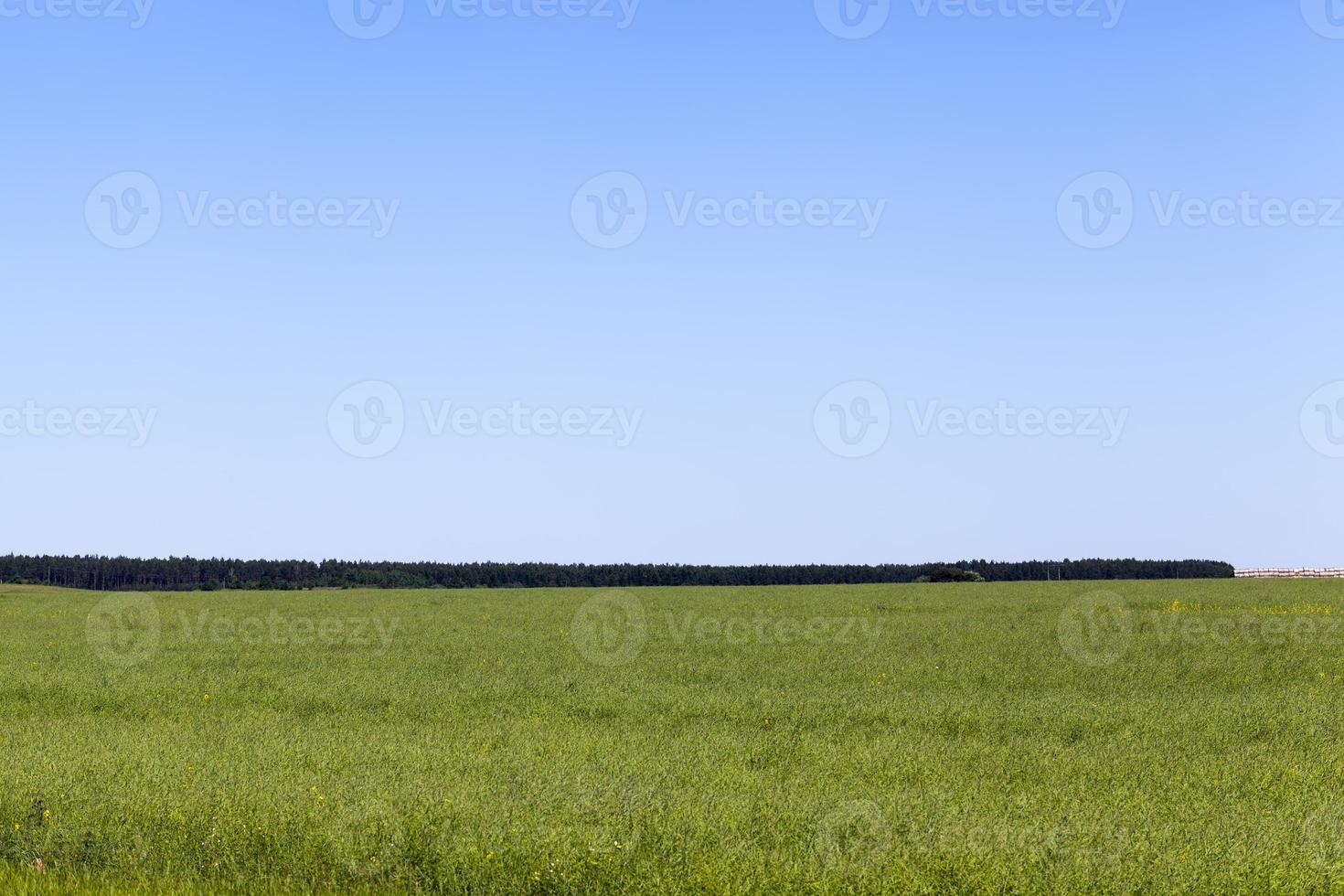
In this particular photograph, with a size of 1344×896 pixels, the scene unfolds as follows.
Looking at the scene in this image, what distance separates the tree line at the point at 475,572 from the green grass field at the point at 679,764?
399 ft

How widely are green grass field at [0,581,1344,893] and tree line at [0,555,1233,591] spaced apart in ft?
399

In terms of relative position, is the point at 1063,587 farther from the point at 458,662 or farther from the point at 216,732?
the point at 216,732

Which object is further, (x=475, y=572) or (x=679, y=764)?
(x=475, y=572)

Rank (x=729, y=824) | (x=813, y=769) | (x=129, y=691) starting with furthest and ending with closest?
(x=129, y=691)
(x=813, y=769)
(x=729, y=824)

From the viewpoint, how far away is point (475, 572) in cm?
15725

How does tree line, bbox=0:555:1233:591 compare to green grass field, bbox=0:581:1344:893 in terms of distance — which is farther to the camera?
tree line, bbox=0:555:1233:591

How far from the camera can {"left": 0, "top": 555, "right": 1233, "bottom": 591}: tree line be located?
→ 6063 inches

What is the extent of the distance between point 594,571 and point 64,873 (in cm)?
15240

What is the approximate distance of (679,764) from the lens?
1434 centimetres

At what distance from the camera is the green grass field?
33.0ft

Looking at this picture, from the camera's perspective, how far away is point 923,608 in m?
48.5

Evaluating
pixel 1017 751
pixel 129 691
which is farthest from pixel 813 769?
pixel 129 691

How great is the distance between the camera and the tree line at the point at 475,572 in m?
154

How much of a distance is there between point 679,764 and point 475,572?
480ft
